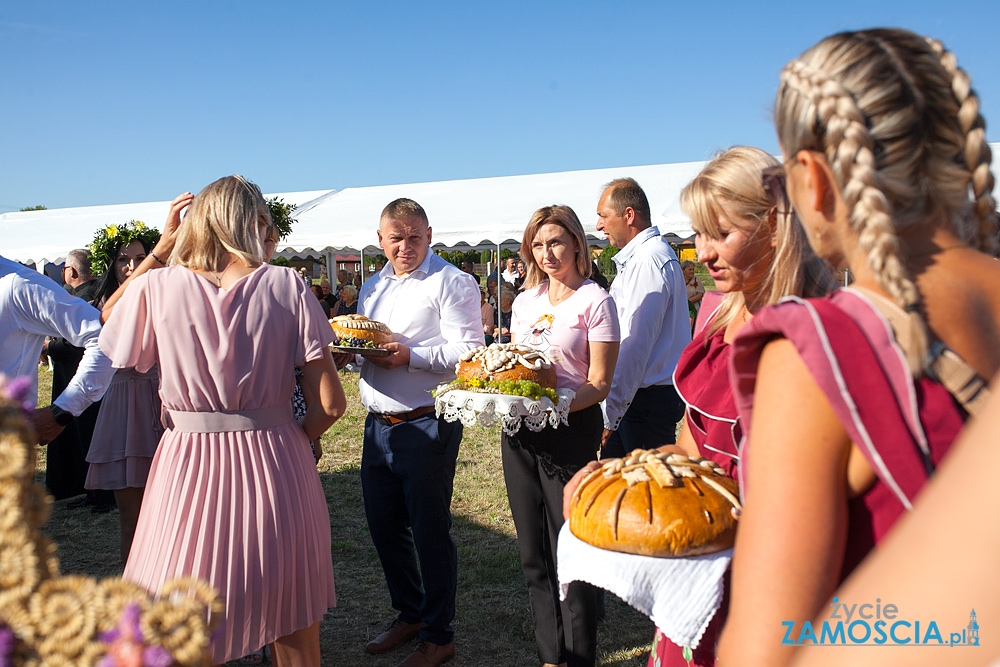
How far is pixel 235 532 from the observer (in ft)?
8.16

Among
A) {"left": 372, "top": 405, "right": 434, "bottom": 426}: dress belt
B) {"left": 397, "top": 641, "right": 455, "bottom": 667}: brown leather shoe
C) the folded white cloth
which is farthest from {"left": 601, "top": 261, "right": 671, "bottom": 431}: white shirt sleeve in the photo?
A: the folded white cloth

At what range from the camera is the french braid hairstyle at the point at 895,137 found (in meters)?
0.95

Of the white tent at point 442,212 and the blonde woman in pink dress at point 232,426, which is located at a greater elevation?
the white tent at point 442,212

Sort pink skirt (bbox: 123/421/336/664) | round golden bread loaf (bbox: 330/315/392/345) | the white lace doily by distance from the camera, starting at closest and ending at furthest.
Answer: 1. pink skirt (bbox: 123/421/336/664)
2. the white lace doily
3. round golden bread loaf (bbox: 330/315/392/345)

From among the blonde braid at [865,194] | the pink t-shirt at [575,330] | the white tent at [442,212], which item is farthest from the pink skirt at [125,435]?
the white tent at [442,212]

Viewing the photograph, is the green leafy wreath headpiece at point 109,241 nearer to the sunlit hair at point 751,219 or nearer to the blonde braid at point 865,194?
the sunlit hair at point 751,219

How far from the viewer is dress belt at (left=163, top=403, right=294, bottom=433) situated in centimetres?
255

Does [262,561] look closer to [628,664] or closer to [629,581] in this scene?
[629,581]

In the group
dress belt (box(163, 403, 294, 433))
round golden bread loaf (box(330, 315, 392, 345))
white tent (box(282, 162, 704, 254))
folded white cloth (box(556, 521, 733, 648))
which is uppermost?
white tent (box(282, 162, 704, 254))

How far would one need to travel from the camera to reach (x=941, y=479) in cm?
54

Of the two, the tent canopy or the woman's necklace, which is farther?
the tent canopy

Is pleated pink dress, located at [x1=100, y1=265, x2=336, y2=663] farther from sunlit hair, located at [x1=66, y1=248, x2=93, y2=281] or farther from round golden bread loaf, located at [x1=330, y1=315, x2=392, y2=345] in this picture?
sunlit hair, located at [x1=66, y1=248, x2=93, y2=281]

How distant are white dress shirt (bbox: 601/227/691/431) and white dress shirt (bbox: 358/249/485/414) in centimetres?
89

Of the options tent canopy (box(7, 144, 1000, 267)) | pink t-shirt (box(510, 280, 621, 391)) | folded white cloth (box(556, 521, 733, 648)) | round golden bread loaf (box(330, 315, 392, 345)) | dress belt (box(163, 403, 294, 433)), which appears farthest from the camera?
tent canopy (box(7, 144, 1000, 267))
